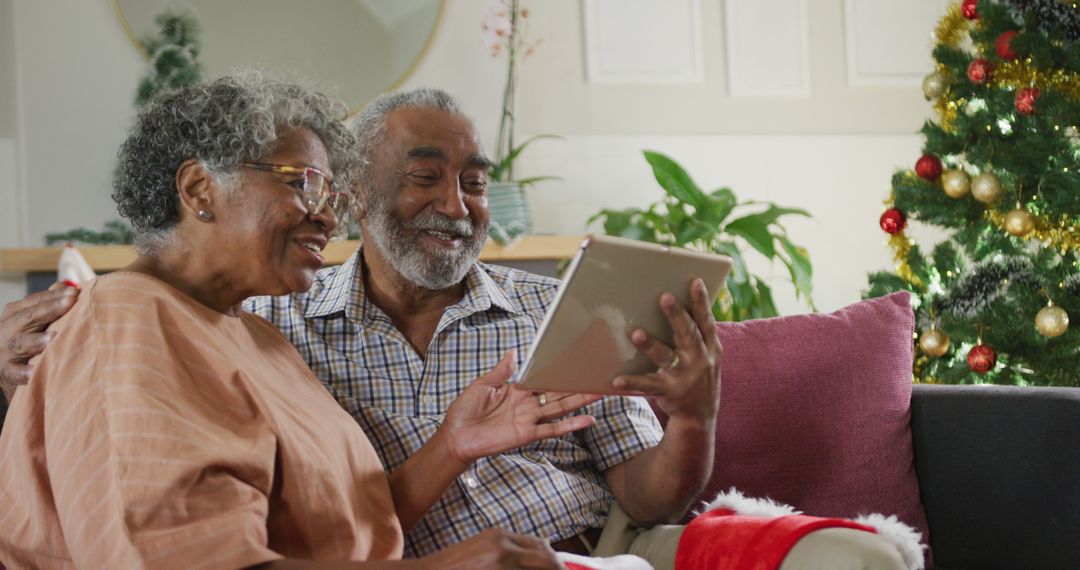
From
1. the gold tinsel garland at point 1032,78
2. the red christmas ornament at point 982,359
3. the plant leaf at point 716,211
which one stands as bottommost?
the red christmas ornament at point 982,359

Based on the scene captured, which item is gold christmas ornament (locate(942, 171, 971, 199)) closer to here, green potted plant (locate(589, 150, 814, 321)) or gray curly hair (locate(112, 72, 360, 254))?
green potted plant (locate(589, 150, 814, 321))

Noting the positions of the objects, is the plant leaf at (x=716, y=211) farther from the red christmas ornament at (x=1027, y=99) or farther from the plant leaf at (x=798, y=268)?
the red christmas ornament at (x=1027, y=99)

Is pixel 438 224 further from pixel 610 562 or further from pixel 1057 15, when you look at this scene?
pixel 1057 15

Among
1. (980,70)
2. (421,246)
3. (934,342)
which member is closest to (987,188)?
(980,70)

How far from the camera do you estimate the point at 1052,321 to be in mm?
2475

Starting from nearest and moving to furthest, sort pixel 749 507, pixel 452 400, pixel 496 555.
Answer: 1. pixel 496 555
2. pixel 749 507
3. pixel 452 400

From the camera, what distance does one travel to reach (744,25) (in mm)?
3916

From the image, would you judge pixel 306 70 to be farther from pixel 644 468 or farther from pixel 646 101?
pixel 644 468

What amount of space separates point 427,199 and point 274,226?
0.54m

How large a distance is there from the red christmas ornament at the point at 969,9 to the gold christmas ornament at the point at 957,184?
40cm

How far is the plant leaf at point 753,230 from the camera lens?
340 centimetres

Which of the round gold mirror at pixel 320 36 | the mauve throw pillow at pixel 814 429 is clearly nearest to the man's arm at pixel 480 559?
the mauve throw pillow at pixel 814 429

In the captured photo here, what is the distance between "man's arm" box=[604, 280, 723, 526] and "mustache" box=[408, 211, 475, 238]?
47 cm

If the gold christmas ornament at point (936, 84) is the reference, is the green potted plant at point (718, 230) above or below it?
below
